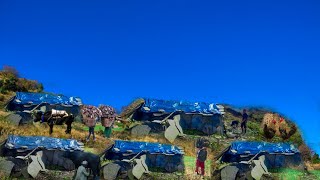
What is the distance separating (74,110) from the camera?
41594mm

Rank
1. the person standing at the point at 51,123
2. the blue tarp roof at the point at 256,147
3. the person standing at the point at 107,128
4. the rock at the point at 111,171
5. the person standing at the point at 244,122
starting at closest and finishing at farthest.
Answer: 1. the rock at the point at 111,171
2. the blue tarp roof at the point at 256,147
3. the person standing at the point at 51,123
4. the person standing at the point at 107,128
5. the person standing at the point at 244,122

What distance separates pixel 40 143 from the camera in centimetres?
2805

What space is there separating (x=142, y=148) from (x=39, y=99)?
1400 cm

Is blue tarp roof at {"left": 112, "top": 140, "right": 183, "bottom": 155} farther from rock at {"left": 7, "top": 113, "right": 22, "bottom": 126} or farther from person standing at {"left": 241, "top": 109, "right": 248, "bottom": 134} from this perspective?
person standing at {"left": 241, "top": 109, "right": 248, "bottom": 134}

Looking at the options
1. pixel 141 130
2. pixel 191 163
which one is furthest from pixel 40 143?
pixel 141 130

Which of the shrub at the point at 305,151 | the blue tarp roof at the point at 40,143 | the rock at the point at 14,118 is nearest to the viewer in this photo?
the blue tarp roof at the point at 40,143

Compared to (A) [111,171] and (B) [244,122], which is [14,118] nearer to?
(A) [111,171]

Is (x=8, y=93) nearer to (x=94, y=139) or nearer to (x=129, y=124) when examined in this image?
(x=129, y=124)

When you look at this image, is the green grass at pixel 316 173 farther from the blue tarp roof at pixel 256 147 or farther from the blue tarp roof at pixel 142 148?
the blue tarp roof at pixel 142 148

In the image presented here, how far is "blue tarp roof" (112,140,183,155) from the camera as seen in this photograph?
28991mm

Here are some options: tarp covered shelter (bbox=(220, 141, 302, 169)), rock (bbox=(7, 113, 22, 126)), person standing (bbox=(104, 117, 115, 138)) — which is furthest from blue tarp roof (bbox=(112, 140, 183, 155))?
rock (bbox=(7, 113, 22, 126))

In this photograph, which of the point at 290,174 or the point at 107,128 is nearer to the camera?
the point at 290,174

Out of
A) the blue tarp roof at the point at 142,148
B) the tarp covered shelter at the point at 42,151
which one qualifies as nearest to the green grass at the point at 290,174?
the blue tarp roof at the point at 142,148

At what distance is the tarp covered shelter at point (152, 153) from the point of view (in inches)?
1134
